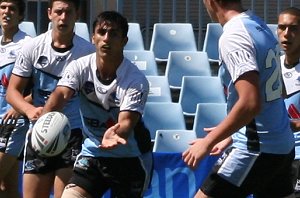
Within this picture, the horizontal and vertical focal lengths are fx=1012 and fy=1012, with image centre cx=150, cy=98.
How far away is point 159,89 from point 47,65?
10.2 ft

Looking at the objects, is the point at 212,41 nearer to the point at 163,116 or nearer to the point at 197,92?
the point at 197,92

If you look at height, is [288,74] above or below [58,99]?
below

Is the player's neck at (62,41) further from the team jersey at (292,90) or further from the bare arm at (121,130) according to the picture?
the team jersey at (292,90)

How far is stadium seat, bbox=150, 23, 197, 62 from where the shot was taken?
37.0 ft

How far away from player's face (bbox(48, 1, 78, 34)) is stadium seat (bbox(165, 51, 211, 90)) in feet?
11.6

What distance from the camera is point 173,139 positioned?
9.34m

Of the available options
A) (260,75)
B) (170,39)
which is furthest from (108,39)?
(170,39)

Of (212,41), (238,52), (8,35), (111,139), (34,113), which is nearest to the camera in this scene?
(238,52)

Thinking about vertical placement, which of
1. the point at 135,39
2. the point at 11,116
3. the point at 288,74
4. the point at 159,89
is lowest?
the point at 159,89

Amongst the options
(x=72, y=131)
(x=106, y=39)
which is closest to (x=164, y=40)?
(x=72, y=131)

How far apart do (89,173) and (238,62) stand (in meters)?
1.47

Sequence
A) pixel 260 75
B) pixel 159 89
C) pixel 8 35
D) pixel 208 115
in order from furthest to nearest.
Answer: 1. pixel 159 89
2. pixel 208 115
3. pixel 8 35
4. pixel 260 75

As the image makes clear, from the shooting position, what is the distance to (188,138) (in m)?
9.32

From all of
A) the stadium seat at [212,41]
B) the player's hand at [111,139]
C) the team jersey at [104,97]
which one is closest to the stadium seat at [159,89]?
the stadium seat at [212,41]
